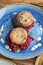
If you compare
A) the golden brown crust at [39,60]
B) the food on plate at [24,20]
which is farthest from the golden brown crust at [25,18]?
the golden brown crust at [39,60]

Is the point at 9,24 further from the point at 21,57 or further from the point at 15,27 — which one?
the point at 21,57

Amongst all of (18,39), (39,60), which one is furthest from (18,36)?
(39,60)

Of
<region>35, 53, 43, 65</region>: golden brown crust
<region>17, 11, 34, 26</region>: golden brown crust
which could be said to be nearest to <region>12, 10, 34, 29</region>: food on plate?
<region>17, 11, 34, 26</region>: golden brown crust

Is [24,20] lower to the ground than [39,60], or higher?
higher

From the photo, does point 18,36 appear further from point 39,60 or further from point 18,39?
point 39,60

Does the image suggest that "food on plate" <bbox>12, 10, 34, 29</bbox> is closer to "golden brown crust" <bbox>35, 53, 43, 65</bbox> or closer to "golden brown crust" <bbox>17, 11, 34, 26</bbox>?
"golden brown crust" <bbox>17, 11, 34, 26</bbox>

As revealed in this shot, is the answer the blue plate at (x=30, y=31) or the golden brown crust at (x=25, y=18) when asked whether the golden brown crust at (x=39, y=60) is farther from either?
the golden brown crust at (x=25, y=18)
